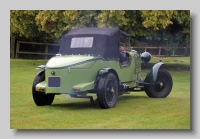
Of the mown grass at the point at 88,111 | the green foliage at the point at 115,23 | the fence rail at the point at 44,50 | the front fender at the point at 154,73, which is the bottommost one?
the mown grass at the point at 88,111

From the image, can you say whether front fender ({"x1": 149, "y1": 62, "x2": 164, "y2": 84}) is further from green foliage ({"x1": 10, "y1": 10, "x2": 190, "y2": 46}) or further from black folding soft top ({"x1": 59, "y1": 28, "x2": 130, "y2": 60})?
black folding soft top ({"x1": 59, "y1": 28, "x2": 130, "y2": 60})

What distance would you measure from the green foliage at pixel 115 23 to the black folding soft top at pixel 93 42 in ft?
0.50

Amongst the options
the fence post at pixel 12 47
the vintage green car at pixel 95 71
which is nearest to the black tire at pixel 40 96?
the vintage green car at pixel 95 71

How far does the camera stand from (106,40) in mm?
19812

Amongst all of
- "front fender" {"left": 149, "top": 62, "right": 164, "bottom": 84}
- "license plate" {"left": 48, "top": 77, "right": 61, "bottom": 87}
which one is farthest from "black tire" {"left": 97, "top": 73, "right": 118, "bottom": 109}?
"front fender" {"left": 149, "top": 62, "right": 164, "bottom": 84}

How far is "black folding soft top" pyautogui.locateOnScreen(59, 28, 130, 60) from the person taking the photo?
19.8 m

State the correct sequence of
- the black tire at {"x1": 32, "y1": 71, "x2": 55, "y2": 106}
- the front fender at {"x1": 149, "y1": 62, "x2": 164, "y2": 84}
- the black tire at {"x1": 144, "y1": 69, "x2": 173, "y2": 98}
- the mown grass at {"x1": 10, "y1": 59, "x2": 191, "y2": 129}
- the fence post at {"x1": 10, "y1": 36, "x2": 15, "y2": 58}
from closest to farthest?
1. the mown grass at {"x1": 10, "y1": 59, "x2": 191, "y2": 129}
2. the fence post at {"x1": 10, "y1": 36, "x2": 15, "y2": 58}
3. the black tire at {"x1": 32, "y1": 71, "x2": 55, "y2": 106}
4. the front fender at {"x1": 149, "y1": 62, "x2": 164, "y2": 84}
5. the black tire at {"x1": 144, "y1": 69, "x2": 173, "y2": 98}

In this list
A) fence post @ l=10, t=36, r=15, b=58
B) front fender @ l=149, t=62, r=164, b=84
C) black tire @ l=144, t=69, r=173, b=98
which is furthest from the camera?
black tire @ l=144, t=69, r=173, b=98

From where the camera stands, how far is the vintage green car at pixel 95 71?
63.1 feet

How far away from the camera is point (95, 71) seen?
1944 cm

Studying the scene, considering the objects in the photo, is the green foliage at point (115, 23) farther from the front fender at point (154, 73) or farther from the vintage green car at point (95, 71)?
the front fender at point (154, 73)

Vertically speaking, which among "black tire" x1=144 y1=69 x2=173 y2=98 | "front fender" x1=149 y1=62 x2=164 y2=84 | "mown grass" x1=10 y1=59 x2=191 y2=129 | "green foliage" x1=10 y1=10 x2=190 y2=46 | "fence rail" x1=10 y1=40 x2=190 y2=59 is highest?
"green foliage" x1=10 y1=10 x2=190 y2=46

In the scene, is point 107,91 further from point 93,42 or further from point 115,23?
point 115,23

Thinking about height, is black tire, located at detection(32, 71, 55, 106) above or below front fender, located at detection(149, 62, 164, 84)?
below
